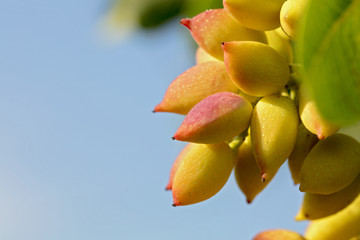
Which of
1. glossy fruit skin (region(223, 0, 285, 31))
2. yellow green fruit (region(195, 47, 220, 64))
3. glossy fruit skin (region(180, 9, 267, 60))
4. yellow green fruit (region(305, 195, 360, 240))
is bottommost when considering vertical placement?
yellow green fruit (region(305, 195, 360, 240))

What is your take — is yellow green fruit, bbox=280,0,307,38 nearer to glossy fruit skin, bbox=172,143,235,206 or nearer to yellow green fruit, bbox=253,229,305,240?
glossy fruit skin, bbox=172,143,235,206

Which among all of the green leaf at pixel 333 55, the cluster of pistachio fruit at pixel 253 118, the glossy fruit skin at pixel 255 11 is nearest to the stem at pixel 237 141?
the cluster of pistachio fruit at pixel 253 118

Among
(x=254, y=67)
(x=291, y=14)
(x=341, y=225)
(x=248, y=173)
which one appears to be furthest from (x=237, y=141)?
(x=341, y=225)

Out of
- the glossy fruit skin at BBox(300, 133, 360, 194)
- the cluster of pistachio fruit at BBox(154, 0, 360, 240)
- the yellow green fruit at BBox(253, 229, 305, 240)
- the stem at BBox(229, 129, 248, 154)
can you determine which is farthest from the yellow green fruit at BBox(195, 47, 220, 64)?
the yellow green fruit at BBox(253, 229, 305, 240)

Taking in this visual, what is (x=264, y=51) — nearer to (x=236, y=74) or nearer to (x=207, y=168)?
(x=236, y=74)

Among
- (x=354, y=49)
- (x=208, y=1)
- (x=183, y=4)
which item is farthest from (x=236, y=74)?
(x=183, y=4)

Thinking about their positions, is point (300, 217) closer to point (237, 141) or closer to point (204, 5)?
point (237, 141)
